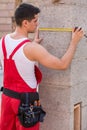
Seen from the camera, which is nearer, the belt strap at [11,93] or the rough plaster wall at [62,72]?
the belt strap at [11,93]

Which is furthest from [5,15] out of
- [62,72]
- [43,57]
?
[43,57]

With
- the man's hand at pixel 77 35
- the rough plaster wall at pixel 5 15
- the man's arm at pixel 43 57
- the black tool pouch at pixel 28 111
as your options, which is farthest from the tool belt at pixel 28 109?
the rough plaster wall at pixel 5 15

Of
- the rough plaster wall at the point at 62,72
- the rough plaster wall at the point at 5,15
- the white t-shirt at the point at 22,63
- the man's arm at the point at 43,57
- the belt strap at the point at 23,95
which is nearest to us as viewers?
the man's arm at the point at 43,57

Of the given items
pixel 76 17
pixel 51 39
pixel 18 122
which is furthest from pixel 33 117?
pixel 76 17

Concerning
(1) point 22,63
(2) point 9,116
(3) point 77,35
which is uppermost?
(3) point 77,35

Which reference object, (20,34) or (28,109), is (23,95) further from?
(20,34)

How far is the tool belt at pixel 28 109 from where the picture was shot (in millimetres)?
3131

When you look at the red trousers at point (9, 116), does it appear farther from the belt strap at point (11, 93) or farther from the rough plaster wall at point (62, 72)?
the rough plaster wall at point (62, 72)

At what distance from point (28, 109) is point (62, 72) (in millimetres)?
602

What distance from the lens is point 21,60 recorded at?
10.0ft

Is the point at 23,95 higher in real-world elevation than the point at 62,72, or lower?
lower

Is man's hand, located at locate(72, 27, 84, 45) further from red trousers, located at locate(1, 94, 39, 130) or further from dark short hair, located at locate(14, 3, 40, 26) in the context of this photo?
red trousers, located at locate(1, 94, 39, 130)

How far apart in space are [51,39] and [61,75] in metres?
0.37

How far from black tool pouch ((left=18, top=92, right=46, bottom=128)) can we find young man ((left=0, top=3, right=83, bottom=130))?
0.04m
